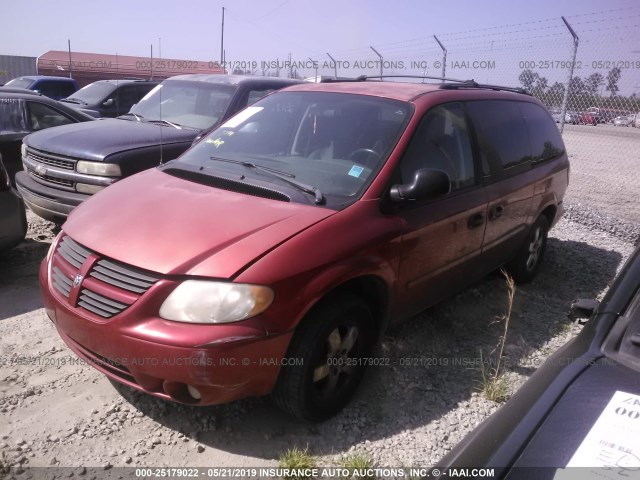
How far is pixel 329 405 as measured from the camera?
279cm

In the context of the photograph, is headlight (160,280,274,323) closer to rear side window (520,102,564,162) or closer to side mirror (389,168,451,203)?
side mirror (389,168,451,203)

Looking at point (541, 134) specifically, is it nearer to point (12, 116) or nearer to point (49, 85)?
point (12, 116)

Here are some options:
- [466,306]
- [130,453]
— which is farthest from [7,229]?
[466,306]

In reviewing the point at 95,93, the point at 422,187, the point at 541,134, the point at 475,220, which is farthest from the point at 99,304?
the point at 95,93

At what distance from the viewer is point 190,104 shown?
6.32 meters

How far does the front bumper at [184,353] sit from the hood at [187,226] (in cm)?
22

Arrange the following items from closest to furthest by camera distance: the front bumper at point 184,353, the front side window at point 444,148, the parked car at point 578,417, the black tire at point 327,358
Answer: the parked car at point 578,417
the front bumper at point 184,353
the black tire at point 327,358
the front side window at point 444,148

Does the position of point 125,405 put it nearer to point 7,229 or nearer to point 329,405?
point 329,405

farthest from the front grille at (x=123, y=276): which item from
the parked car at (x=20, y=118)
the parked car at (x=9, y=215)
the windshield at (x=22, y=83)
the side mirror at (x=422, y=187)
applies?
the windshield at (x=22, y=83)

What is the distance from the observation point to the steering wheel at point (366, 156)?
10.1 feet

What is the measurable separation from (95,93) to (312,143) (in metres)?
8.80

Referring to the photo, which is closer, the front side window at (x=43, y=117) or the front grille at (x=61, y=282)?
the front grille at (x=61, y=282)

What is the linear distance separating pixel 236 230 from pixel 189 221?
0.92 ft

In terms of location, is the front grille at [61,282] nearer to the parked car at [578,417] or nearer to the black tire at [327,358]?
→ the black tire at [327,358]
